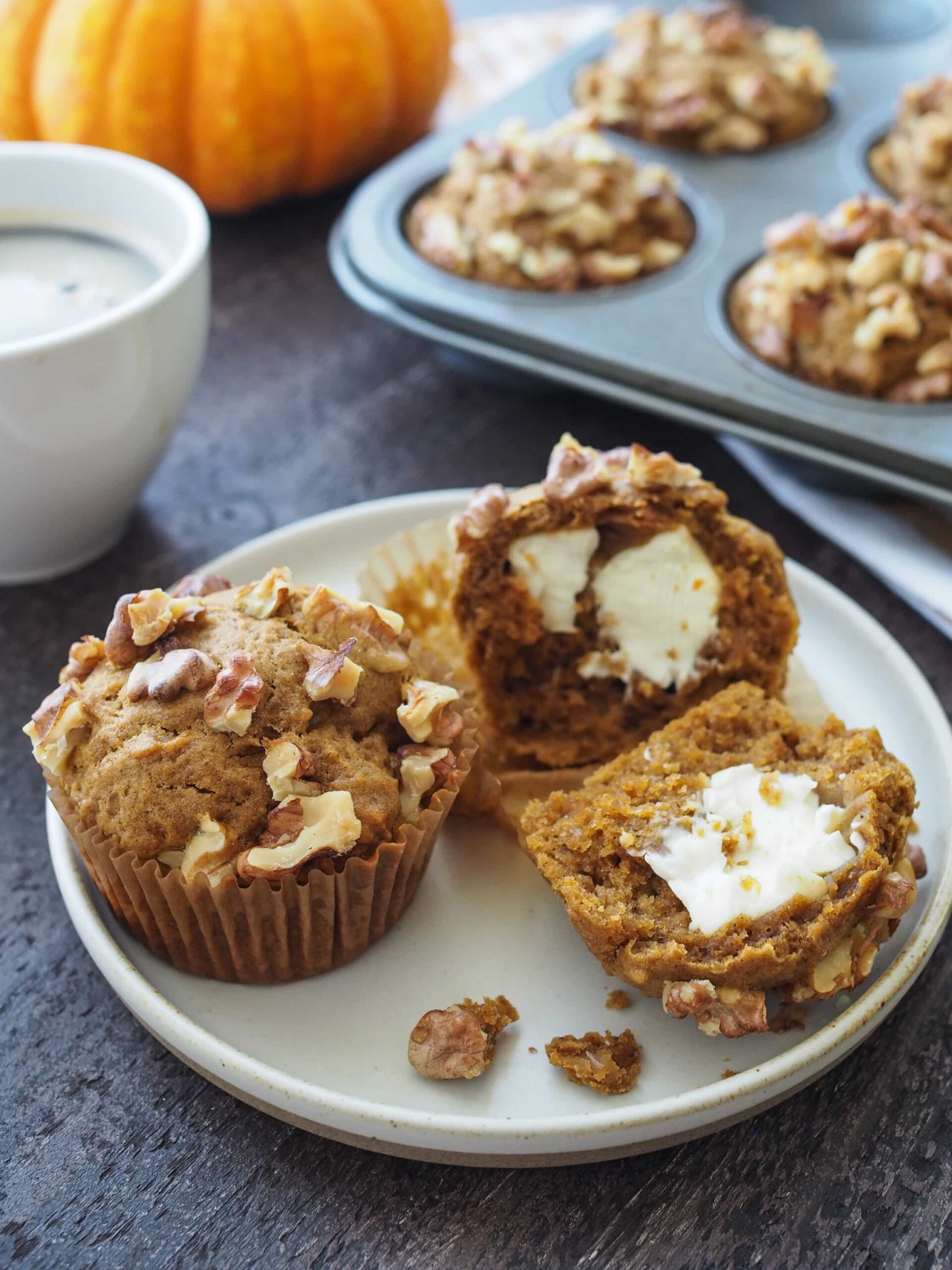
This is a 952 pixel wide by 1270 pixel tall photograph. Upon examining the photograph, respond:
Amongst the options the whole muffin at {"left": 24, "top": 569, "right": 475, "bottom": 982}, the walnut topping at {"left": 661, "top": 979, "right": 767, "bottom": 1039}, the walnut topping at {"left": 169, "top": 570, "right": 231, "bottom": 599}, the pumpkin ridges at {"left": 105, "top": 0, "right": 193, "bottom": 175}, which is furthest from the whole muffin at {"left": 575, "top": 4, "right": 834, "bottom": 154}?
the walnut topping at {"left": 661, "top": 979, "right": 767, "bottom": 1039}

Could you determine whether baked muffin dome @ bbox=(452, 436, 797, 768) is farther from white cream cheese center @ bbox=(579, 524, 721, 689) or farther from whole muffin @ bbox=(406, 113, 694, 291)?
whole muffin @ bbox=(406, 113, 694, 291)

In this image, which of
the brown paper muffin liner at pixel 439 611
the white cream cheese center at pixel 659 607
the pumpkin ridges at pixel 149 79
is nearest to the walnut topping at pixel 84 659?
the brown paper muffin liner at pixel 439 611

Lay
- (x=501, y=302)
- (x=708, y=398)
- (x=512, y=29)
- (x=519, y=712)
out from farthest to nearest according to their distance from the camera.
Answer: (x=512, y=29) → (x=501, y=302) → (x=708, y=398) → (x=519, y=712)

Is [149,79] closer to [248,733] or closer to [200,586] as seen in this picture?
[200,586]

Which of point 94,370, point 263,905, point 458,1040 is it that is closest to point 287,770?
point 263,905

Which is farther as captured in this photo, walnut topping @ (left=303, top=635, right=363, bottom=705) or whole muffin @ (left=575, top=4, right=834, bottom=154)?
whole muffin @ (left=575, top=4, right=834, bottom=154)

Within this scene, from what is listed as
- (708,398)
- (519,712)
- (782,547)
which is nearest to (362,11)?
(708,398)

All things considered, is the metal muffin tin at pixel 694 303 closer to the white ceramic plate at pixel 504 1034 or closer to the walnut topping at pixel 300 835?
the white ceramic plate at pixel 504 1034

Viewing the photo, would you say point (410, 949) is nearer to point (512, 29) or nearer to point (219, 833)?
point (219, 833)
